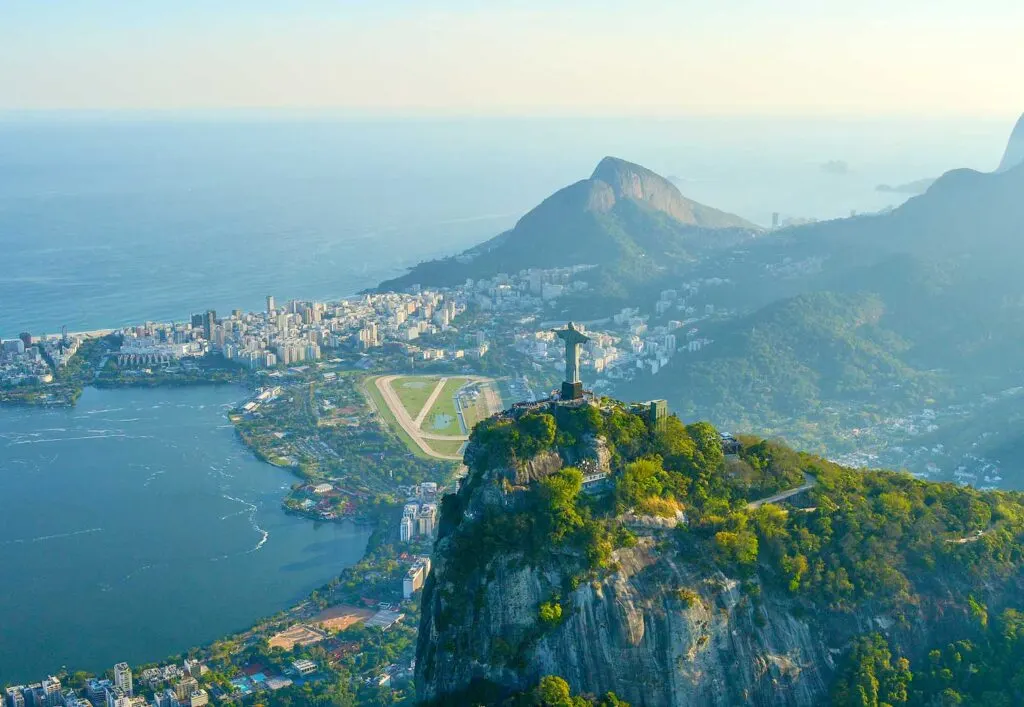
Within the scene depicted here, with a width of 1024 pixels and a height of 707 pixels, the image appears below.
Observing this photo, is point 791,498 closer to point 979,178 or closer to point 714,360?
point 714,360

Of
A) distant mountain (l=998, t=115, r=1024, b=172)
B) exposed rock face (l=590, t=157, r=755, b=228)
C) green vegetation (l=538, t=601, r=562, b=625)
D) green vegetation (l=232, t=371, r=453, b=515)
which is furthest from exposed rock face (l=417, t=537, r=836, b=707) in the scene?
distant mountain (l=998, t=115, r=1024, b=172)

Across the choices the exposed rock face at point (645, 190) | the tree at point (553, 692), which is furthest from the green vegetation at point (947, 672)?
the exposed rock face at point (645, 190)

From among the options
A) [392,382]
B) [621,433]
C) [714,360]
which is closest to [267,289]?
[392,382]

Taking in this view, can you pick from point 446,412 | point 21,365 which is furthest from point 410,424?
point 21,365

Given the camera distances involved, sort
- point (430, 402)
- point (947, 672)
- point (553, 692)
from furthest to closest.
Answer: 1. point (430, 402)
2. point (947, 672)
3. point (553, 692)

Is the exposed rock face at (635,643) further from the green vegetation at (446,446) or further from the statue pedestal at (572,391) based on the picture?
the green vegetation at (446,446)

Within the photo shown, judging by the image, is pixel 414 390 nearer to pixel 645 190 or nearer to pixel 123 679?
pixel 123 679
